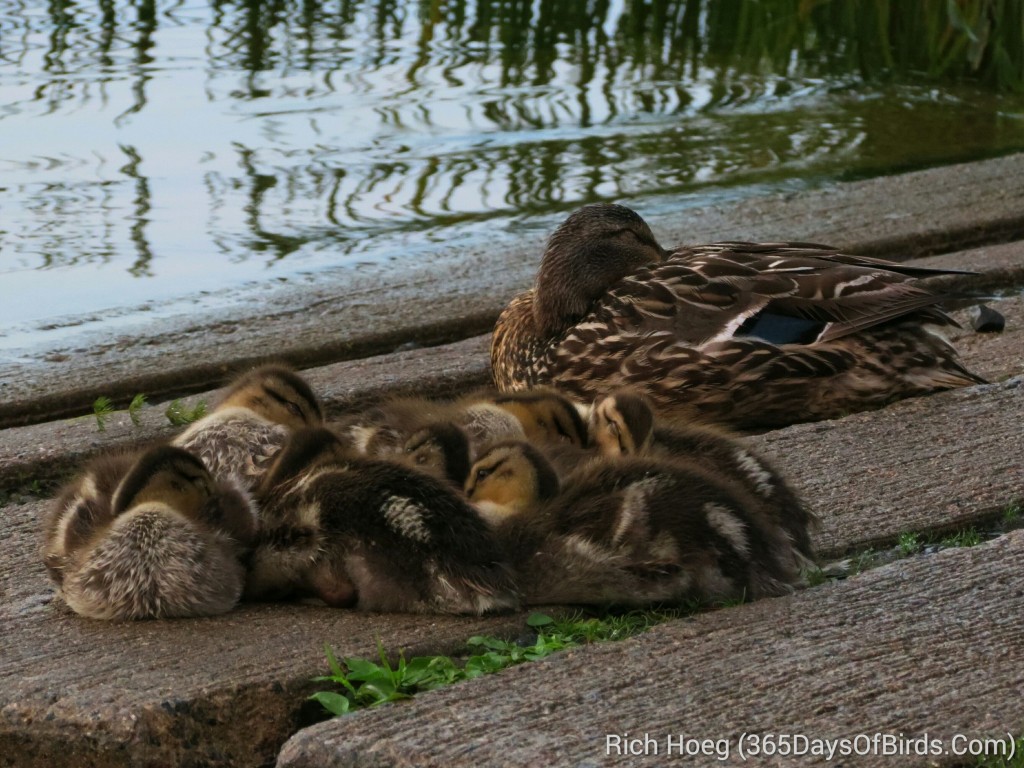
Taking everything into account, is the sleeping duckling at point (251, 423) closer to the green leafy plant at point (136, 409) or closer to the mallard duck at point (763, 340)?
the green leafy plant at point (136, 409)

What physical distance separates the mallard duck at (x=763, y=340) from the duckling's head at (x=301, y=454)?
5.58ft

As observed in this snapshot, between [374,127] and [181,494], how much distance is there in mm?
5888

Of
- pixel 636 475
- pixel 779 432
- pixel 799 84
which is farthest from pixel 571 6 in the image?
pixel 636 475

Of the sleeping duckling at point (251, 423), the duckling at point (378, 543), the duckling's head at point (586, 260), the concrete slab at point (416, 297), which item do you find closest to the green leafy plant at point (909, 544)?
the duckling at point (378, 543)

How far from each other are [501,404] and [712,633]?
1.07m

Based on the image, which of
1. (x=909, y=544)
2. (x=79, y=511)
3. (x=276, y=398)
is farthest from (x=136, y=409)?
(x=909, y=544)

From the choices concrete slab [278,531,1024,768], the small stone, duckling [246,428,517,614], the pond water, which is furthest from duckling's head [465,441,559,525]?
the pond water

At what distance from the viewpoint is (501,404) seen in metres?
3.93

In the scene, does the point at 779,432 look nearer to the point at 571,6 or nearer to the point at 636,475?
the point at 636,475

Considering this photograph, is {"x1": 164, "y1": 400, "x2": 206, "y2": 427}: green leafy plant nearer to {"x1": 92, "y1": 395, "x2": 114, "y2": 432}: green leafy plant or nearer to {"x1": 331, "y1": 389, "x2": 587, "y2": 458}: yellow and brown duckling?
{"x1": 92, "y1": 395, "x2": 114, "y2": 432}: green leafy plant

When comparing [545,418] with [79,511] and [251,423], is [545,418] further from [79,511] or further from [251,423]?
[79,511]

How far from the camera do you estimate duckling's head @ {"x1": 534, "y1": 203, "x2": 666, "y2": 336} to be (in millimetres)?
5250

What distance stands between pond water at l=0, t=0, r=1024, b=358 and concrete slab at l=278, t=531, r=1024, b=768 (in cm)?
351

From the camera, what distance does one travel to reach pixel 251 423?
3836mm
